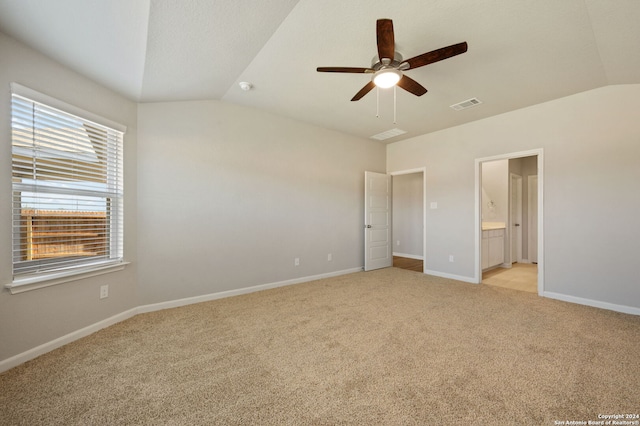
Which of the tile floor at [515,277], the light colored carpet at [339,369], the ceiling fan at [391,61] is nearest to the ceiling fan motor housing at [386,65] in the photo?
the ceiling fan at [391,61]

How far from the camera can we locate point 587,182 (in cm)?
324

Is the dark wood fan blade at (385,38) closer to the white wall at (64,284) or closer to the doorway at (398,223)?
the white wall at (64,284)

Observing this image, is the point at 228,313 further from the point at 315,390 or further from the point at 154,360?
Answer: the point at 315,390

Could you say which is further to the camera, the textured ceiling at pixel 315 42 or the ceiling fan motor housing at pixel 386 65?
the ceiling fan motor housing at pixel 386 65

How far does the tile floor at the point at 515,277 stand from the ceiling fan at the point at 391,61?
3.62 m

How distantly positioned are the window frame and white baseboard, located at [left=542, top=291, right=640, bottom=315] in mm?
5407

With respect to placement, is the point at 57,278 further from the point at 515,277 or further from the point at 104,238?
the point at 515,277

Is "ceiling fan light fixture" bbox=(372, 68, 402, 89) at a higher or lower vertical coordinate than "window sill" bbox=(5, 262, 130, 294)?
higher

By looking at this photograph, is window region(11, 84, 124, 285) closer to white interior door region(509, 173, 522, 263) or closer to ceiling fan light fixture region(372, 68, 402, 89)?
ceiling fan light fixture region(372, 68, 402, 89)

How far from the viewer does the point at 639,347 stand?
221cm

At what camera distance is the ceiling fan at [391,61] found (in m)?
1.79

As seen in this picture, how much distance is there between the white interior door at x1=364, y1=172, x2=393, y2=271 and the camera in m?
5.09

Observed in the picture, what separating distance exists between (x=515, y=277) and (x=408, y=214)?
2902 millimetres

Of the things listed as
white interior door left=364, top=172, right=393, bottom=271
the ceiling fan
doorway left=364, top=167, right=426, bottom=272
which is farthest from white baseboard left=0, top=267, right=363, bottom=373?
the ceiling fan
